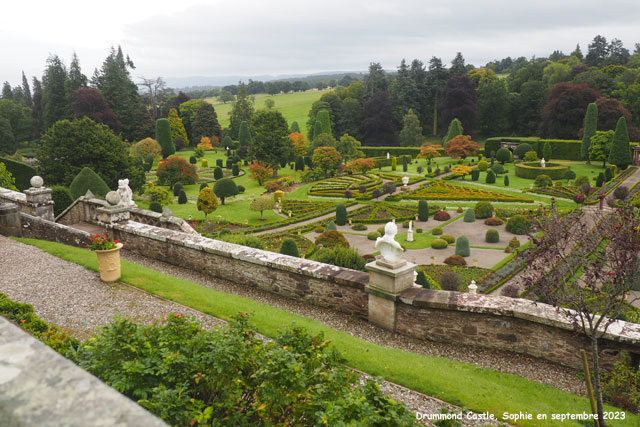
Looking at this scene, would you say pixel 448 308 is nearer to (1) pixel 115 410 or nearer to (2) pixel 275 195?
(1) pixel 115 410

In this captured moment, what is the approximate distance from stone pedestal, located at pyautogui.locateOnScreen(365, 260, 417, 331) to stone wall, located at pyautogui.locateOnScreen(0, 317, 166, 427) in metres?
6.10

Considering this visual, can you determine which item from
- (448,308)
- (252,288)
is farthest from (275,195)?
(448,308)

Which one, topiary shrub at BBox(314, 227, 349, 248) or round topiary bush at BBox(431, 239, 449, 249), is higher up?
topiary shrub at BBox(314, 227, 349, 248)

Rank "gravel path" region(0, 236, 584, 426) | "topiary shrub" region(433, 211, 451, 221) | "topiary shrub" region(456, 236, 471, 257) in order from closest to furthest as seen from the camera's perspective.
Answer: "gravel path" region(0, 236, 584, 426), "topiary shrub" region(456, 236, 471, 257), "topiary shrub" region(433, 211, 451, 221)

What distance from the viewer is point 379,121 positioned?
59.8 meters

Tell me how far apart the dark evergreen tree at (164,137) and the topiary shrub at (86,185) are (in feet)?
101

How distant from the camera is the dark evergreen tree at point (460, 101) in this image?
57250mm

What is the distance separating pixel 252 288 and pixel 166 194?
23.7m

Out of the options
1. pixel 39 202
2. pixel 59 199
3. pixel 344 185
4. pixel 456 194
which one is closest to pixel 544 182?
pixel 456 194

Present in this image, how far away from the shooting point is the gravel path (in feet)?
20.9

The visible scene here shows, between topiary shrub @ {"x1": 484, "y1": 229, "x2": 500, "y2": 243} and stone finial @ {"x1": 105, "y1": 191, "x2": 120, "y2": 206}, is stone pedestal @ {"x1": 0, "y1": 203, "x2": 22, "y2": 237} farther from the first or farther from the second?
topiary shrub @ {"x1": 484, "y1": 229, "x2": 500, "y2": 243}

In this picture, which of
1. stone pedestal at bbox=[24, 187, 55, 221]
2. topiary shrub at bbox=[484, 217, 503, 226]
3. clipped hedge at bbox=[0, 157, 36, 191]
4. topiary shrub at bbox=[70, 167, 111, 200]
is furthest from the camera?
clipped hedge at bbox=[0, 157, 36, 191]

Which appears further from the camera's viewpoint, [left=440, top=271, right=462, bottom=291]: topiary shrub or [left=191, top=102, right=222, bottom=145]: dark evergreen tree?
[left=191, top=102, right=222, bottom=145]: dark evergreen tree

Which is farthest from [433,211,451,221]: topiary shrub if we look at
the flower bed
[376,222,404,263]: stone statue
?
[376,222,404,263]: stone statue
